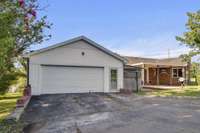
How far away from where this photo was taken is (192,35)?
23.1m

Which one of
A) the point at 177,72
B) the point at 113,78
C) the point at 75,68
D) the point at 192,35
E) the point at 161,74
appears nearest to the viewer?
the point at 75,68

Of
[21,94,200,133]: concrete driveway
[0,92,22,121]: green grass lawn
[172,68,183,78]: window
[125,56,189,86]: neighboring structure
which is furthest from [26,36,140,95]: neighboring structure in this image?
[172,68,183,78]: window

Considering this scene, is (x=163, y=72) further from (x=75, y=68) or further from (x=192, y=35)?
(x=75, y=68)

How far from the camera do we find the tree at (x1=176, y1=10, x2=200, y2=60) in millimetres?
Result: 22953

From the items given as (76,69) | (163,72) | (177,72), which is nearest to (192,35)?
(177,72)

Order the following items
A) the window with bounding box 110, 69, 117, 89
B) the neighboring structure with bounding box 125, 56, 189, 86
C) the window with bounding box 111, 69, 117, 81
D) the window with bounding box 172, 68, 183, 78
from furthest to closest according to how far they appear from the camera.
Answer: the window with bounding box 172, 68, 183, 78, the neighboring structure with bounding box 125, 56, 189, 86, the window with bounding box 111, 69, 117, 81, the window with bounding box 110, 69, 117, 89

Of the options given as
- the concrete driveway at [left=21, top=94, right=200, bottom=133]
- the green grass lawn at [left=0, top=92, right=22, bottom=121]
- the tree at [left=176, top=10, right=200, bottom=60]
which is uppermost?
the tree at [left=176, top=10, right=200, bottom=60]

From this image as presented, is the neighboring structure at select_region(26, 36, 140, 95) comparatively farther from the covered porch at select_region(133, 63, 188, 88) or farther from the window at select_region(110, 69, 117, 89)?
the covered porch at select_region(133, 63, 188, 88)

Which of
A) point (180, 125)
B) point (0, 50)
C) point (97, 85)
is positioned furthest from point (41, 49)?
point (180, 125)

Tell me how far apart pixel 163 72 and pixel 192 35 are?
1074 centimetres

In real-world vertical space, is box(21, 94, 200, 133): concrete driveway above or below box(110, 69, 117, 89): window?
below

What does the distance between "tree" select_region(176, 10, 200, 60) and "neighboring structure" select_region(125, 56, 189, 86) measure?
7.40 metres

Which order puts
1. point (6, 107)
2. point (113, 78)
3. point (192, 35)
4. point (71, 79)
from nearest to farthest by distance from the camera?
point (6, 107) → point (71, 79) → point (113, 78) → point (192, 35)

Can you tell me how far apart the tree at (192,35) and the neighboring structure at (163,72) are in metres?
7.40
